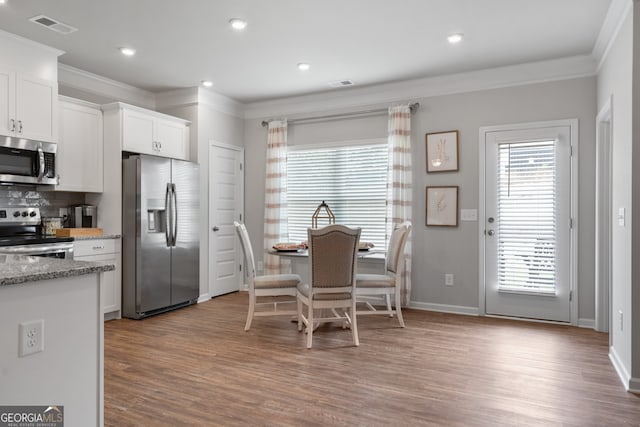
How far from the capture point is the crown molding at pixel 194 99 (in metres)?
5.36

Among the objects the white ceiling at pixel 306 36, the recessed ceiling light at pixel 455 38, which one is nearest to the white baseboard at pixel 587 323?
the white ceiling at pixel 306 36

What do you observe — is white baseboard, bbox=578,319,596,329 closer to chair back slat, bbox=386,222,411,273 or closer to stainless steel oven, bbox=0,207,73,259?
chair back slat, bbox=386,222,411,273

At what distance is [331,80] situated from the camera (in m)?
5.03

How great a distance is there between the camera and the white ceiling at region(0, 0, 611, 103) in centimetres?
323

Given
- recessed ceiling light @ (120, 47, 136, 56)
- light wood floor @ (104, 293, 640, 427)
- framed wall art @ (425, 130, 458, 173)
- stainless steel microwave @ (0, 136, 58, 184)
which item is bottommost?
light wood floor @ (104, 293, 640, 427)

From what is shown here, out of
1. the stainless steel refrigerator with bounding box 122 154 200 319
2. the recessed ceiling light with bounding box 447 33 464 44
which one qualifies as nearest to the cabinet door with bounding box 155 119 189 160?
the stainless steel refrigerator with bounding box 122 154 200 319

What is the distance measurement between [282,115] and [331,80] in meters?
1.11

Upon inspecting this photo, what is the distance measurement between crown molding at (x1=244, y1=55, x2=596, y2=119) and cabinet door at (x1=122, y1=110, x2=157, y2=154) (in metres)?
1.66

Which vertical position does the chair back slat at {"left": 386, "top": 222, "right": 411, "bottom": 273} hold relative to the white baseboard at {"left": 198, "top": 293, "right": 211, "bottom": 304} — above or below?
above

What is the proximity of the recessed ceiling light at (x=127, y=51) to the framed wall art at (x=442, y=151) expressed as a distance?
3.22 metres

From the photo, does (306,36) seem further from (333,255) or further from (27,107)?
(27,107)

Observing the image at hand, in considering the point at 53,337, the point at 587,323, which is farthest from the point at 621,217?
the point at 53,337

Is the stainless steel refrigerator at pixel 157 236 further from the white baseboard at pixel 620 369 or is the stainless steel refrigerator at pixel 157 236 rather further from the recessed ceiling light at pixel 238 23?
the white baseboard at pixel 620 369

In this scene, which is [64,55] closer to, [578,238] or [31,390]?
[31,390]
